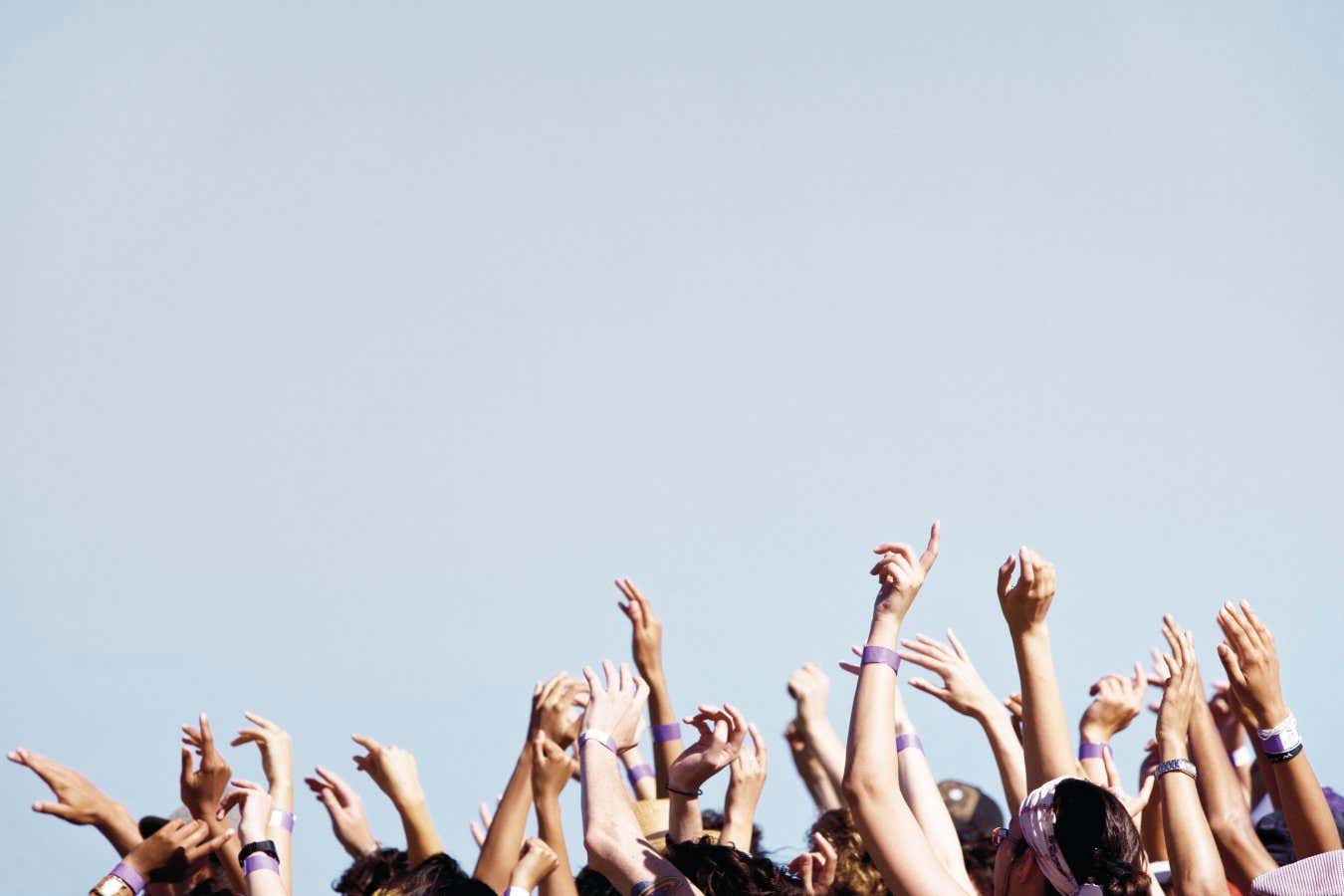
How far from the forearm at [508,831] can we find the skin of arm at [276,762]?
0.51 meters

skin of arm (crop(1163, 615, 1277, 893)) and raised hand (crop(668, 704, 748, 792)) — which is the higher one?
raised hand (crop(668, 704, 748, 792))

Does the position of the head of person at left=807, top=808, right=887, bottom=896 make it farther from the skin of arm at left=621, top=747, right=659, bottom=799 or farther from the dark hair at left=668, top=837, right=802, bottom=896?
the skin of arm at left=621, top=747, right=659, bottom=799

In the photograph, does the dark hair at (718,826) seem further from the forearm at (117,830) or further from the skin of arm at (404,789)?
the forearm at (117,830)

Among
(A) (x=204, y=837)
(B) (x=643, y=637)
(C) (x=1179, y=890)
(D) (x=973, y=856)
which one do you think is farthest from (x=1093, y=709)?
(A) (x=204, y=837)

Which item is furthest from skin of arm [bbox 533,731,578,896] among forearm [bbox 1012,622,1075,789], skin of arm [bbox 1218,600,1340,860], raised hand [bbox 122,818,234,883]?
skin of arm [bbox 1218,600,1340,860]

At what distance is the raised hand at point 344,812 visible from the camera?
→ 4918 mm

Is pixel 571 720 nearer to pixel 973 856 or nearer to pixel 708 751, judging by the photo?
pixel 708 751

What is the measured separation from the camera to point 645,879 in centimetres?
312

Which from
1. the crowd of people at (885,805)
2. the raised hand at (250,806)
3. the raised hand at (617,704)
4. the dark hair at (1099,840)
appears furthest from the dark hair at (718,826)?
the dark hair at (1099,840)

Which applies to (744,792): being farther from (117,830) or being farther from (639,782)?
(117,830)

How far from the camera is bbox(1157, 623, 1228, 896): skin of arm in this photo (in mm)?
3191

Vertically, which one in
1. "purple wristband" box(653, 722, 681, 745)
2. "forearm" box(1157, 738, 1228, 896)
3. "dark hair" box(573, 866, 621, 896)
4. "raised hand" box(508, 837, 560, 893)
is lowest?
"forearm" box(1157, 738, 1228, 896)

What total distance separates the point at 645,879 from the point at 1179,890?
1.12 m

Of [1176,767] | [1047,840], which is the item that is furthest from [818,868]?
[1047,840]
